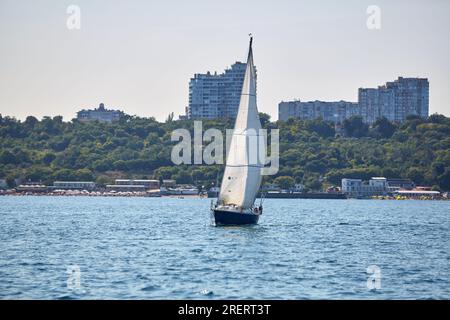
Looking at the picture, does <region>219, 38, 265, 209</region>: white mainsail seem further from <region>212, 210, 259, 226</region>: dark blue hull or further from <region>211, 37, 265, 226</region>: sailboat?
<region>212, 210, 259, 226</region>: dark blue hull

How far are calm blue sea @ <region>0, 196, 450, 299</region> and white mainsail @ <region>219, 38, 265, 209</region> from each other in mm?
2454

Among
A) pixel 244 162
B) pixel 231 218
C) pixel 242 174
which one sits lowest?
pixel 231 218

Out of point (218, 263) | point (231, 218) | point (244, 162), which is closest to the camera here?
point (218, 263)

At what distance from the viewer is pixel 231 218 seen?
77.6m

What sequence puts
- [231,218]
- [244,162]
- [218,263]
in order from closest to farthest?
1. [218,263]
2. [231,218]
3. [244,162]

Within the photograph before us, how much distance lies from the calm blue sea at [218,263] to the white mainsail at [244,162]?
245 centimetres

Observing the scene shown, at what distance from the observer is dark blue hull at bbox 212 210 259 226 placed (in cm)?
7738

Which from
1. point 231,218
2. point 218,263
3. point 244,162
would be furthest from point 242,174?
point 218,263

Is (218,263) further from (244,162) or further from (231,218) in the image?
(244,162)

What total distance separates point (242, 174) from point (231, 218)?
336 cm

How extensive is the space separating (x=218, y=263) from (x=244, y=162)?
23.8 meters

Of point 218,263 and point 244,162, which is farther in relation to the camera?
point 244,162

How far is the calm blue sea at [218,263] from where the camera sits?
145 ft

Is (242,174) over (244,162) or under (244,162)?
under
